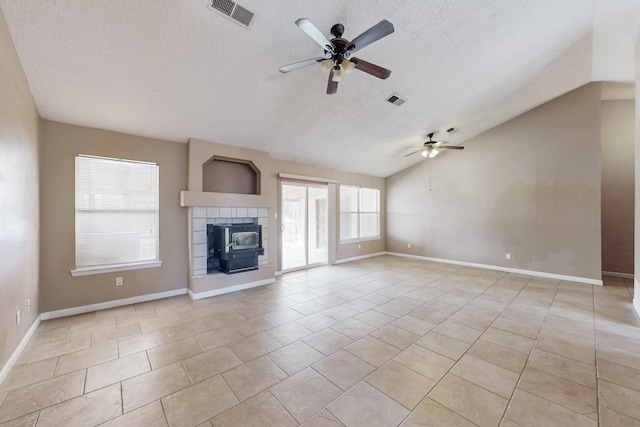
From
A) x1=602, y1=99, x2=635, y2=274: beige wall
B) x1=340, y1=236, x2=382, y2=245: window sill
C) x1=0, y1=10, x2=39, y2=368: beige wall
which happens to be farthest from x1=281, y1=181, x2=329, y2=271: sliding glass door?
x1=602, y1=99, x2=635, y2=274: beige wall

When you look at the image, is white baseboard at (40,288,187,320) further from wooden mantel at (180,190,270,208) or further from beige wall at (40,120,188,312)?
wooden mantel at (180,190,270,208)

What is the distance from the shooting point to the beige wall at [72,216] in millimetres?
3082

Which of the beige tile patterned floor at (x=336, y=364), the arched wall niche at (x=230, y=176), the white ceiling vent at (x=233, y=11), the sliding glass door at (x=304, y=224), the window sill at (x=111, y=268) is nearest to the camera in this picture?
the beige tile patterned floor at (x=336, y=364)

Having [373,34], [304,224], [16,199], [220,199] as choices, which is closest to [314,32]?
[373,34]

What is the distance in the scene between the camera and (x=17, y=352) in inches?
88.9

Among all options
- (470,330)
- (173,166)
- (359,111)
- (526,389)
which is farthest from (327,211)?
(526,389)

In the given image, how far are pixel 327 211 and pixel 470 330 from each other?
3984mm

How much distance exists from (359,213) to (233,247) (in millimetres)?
4155

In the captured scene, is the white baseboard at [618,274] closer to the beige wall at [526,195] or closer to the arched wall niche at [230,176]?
the beige wall at [526,195]

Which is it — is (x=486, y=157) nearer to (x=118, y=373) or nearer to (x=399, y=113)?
(x=399, y=113)

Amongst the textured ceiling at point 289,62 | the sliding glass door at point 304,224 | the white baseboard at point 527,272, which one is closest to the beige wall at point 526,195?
the white baseboard at point 527,272

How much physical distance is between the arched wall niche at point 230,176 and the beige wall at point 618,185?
24.2 ft

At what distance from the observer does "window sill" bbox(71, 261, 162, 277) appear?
10.7 ft

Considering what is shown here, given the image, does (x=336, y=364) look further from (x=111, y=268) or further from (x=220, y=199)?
(x=111, y=268)
